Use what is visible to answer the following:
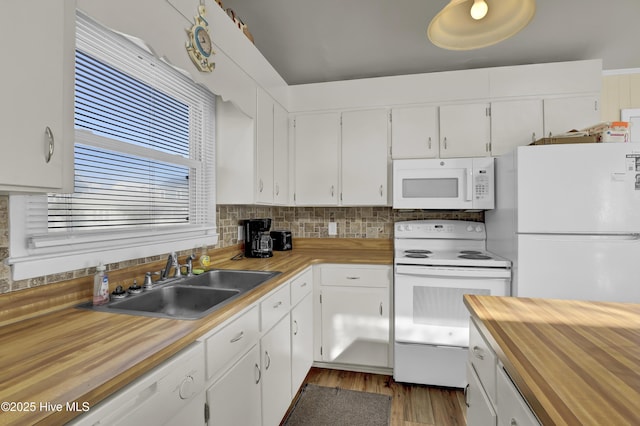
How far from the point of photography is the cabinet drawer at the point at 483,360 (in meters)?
1.01

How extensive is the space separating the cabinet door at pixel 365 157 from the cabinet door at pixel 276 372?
132 cm

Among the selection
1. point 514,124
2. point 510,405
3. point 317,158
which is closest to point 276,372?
point 510,405

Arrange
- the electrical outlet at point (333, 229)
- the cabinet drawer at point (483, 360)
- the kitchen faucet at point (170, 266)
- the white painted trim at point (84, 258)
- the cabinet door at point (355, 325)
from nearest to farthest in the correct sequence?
the cabinet drawer at point (483, 360) < the white painted trim at point (84, 258) < the kitchen faucet at point (170, 266) < the cabinet door at point (355, 325) < the electrical outlet at point (333, 229)

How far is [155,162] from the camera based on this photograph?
5.92 ft

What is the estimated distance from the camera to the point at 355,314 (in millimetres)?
2473

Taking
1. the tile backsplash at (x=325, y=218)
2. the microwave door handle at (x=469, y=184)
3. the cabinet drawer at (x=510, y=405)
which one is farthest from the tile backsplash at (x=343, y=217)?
the cabinet drawer at (x=510, y=405)

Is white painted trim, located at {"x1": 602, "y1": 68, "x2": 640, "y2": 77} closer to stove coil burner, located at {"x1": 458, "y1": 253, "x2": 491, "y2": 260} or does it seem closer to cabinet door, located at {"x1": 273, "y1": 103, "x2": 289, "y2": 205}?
stove coil burner, located at {"x1": 458, "y1": 253, "x2": 491, "y2": 260}

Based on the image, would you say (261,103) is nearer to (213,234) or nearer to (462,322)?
(213,234)

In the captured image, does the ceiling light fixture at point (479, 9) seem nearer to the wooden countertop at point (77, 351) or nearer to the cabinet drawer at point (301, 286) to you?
the wooden countertop at point (77, 351)

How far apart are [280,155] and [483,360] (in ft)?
6.95

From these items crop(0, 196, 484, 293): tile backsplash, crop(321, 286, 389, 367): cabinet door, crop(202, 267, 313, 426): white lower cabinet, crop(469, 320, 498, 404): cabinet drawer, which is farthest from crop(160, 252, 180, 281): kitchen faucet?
crop(469, 320, 498, 404): cabinet drawer

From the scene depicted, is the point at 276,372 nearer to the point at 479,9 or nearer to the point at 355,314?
the point at 355,314

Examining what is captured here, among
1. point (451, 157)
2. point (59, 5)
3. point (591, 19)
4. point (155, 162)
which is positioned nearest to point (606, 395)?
point (59, 5)

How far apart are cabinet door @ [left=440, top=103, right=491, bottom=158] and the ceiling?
1.44 ft
